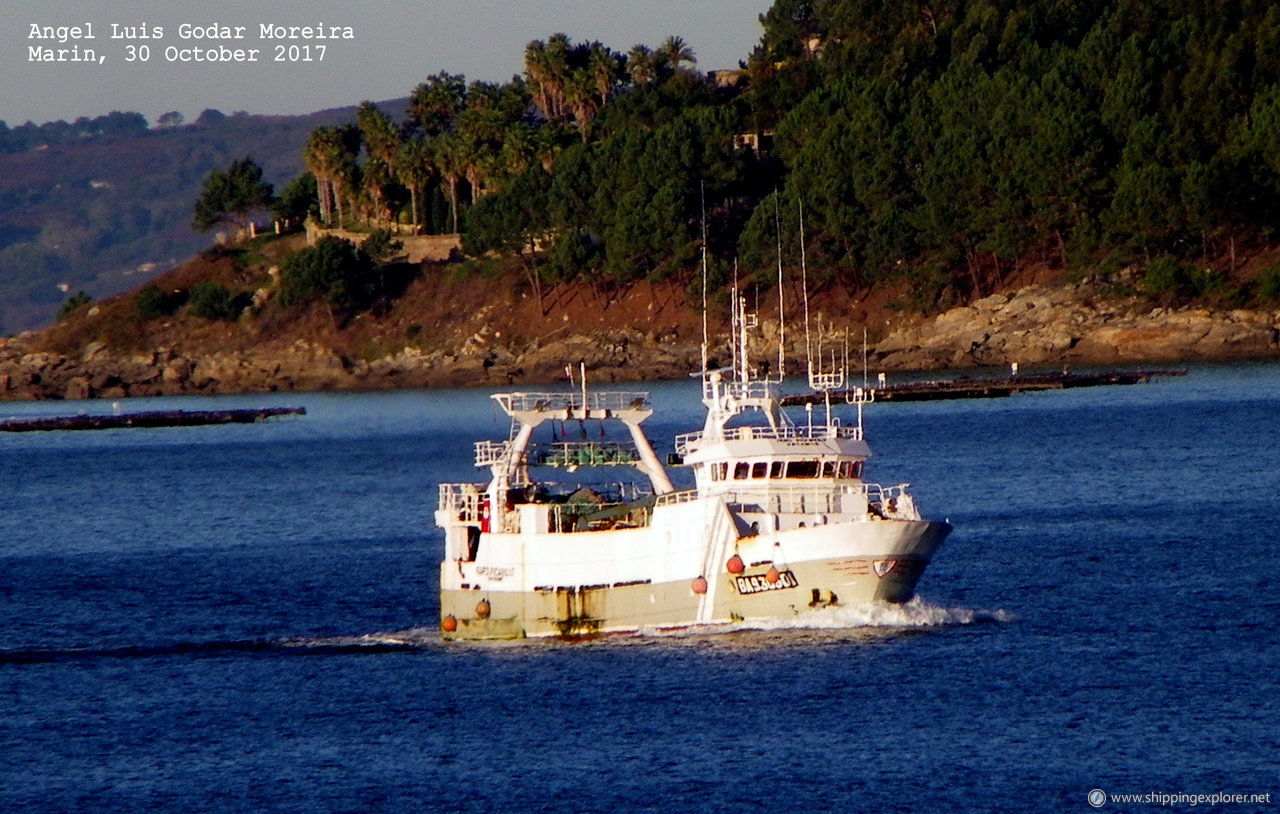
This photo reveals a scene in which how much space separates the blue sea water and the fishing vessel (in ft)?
3.11

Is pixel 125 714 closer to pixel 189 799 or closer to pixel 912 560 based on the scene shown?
pixel 189 799

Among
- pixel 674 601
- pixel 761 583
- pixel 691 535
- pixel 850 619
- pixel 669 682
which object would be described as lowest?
pixel 669 682

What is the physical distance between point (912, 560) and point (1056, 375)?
362ft

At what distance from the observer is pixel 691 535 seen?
194 feet

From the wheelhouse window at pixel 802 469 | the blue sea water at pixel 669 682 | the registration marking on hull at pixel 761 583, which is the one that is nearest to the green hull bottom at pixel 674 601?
the registration marking on hull at pixel 761 583

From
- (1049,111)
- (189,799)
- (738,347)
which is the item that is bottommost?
(189,799)

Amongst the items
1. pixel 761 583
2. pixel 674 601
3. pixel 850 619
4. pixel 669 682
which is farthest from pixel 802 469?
pixel 669 682

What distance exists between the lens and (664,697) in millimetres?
54750

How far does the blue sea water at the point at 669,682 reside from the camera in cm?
4850

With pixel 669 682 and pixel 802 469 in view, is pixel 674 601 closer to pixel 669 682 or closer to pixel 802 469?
pixel 669 682

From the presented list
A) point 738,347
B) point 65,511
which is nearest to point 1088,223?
point 65,511

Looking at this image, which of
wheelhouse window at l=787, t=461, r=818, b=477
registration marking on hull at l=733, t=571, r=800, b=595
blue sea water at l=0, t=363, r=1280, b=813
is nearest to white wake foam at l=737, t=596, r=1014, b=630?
blue sea water at l=0, t=363, r=1280, b=813

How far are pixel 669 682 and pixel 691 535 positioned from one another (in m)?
4.70

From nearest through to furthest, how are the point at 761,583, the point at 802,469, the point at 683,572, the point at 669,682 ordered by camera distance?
the point at 669,682, the point at 761,583, the point at 683,572, the point at 802,469
